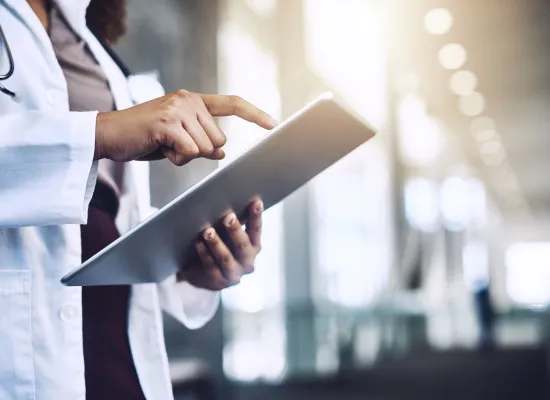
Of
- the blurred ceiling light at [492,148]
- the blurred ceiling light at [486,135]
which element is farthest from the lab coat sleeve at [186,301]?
the blurred ceiling light at [492,148]

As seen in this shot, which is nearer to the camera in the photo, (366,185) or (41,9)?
(41,9)

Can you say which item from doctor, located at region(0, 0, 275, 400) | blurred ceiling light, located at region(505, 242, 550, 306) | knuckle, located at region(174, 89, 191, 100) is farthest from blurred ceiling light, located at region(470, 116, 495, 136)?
blurred ceiling light, located at region(505, 242, 550, 306)

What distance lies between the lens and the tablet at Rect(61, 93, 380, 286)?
28.0 inches

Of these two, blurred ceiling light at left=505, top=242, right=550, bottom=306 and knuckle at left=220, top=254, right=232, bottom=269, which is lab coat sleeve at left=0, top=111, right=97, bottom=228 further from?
blurred ceiling light at left=505, top=242, right=550, bottom=306

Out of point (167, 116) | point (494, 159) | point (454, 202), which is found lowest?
point (167, 116)

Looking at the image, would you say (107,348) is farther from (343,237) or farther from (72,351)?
(343,237)

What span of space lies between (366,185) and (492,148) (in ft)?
19.5

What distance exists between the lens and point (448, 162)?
51.6 ft

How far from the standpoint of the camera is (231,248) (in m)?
0.92

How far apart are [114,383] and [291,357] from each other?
4.58 metres

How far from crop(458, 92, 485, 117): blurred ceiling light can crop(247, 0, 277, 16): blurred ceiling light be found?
6042mm

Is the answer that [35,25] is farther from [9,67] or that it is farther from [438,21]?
[438,21]

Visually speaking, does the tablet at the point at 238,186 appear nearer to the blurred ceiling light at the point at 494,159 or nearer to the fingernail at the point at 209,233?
the fingernail at the point at 209,233

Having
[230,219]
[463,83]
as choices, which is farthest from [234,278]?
[463,83]
